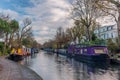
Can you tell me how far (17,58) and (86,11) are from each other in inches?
765

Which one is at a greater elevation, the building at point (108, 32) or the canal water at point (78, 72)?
the building at point (108, 32)

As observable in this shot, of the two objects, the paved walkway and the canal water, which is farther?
the canal water

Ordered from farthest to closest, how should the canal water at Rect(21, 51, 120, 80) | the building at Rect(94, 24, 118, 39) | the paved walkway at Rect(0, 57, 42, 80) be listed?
the building at Rect(94, 24, 118, 39)
the canal water at Rect(21, 51, 120, 80)
the paved walkway at Rect(0, 57, 42, 80)

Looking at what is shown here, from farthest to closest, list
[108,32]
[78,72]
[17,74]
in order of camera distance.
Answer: [108,32] → [78,72] → [17,74]

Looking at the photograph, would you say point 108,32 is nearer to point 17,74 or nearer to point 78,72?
point 78,72

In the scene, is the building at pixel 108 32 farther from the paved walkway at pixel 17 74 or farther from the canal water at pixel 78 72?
the paved walkway at pixel 17 74

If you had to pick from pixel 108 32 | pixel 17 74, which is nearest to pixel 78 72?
pixel 17 74

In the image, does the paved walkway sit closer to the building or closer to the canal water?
the canal water

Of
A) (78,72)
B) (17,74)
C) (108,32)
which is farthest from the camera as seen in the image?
(108,32)

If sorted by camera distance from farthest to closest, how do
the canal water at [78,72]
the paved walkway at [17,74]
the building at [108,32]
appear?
the building at [108,32] → the canal water at [78,72] → the paved walkway at [17,74]

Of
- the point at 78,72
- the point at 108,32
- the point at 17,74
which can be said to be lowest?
the point at 78,72

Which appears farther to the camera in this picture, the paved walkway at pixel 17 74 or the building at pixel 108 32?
the building at pixel 108 32

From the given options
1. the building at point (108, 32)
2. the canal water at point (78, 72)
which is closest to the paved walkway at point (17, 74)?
the canal water at point (78, 72)

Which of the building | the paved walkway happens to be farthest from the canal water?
the building
